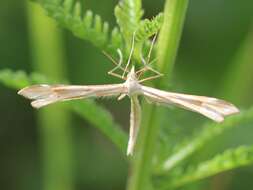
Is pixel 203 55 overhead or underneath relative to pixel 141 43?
underneath

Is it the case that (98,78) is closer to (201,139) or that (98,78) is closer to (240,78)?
(240,78)

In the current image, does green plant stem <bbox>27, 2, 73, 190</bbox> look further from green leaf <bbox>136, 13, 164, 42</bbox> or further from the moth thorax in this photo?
green leaf <bbox>136, 13, 164, 42</bbox>

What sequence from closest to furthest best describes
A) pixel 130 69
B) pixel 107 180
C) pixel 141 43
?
pixel 141 43
pixel 130 69
pixel 107 180

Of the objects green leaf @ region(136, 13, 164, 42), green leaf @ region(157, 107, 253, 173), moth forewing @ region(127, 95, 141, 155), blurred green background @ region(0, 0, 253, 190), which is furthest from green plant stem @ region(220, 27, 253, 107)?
green leaf @ region(136, 13, 164, 42)

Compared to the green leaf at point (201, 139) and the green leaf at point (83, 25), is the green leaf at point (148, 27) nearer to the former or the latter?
the green leaf at point (83, 25)

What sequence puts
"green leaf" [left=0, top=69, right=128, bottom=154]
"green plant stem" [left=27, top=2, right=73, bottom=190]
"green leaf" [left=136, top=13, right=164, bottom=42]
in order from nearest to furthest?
"green leaf" [left=136, top=13, right=164, bottom=42] → "green leaf" [left=0, top=69, right=128, bottom=154] → "green plant stem" [left=27, top=2, right=73, bottom=190]

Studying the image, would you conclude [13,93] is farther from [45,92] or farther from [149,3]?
[45,92]

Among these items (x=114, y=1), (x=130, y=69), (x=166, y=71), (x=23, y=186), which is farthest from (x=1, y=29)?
(x=166, y=71)
